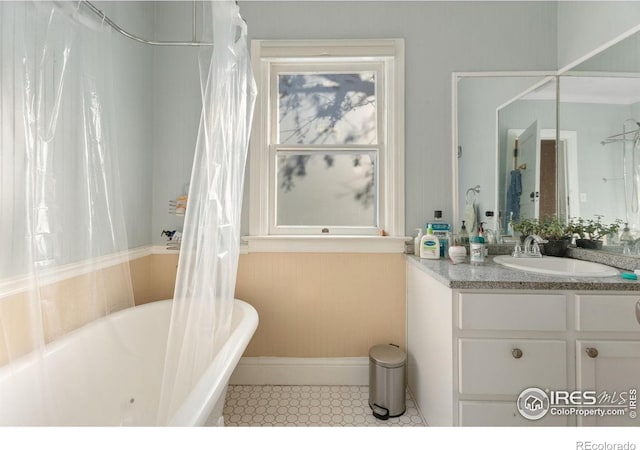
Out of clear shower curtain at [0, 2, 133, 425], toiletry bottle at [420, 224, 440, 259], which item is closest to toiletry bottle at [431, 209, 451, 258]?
toiletry bottle at [420, 224, 440, 259]

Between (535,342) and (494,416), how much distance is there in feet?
1.03

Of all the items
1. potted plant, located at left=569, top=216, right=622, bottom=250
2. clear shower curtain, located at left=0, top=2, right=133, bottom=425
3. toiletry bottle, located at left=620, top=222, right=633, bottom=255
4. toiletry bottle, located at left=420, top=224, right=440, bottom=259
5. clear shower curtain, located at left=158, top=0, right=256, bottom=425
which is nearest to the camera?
clear shower curtain, located at left=0, top=2, right=133, bottom=425

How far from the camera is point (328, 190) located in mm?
1842

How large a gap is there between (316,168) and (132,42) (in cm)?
122

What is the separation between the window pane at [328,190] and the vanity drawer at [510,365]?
944 mm

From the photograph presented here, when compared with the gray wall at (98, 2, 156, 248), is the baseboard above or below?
below

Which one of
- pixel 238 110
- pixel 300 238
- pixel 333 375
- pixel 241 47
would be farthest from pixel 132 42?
pixel 333 375

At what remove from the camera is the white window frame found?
171 cm

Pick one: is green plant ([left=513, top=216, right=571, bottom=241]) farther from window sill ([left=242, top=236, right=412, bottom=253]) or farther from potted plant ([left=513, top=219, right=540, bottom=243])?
window sill ([left=242, top=236, right=412, bottom=253])

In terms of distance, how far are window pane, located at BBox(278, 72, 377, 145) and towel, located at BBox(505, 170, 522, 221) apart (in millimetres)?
857

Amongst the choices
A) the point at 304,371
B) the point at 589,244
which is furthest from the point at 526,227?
the point at 304,371

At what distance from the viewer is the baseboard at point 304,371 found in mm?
1713

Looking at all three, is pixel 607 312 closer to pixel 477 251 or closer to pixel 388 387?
pixel 477 251
